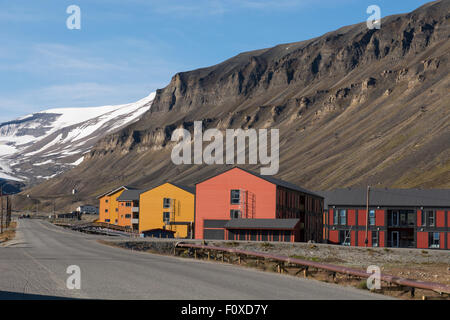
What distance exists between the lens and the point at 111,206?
482ft

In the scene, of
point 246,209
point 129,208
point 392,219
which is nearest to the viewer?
point 246,209

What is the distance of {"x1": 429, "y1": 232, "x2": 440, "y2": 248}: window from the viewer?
267ft

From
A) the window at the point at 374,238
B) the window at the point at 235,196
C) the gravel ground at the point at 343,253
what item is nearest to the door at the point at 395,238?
the window at the point at 374,238

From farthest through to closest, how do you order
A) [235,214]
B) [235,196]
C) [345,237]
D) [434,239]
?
[345,237]
[235,196]
[434,239]
[235,214]

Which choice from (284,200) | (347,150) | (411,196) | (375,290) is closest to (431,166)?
(347,150)

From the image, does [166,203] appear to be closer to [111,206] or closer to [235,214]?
[235,214]

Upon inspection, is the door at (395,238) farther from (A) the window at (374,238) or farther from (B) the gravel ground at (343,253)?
(B) the gravel ground at (343,253)

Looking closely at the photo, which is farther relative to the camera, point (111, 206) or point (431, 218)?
point (111, 206)

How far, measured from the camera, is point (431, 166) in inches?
5684

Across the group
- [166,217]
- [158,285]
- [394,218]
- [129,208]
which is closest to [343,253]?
[394,218]

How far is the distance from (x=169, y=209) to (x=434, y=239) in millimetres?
42990

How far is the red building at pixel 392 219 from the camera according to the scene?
267 feet

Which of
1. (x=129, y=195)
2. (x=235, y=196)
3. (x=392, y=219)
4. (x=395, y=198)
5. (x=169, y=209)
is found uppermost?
(x=395, y=198)

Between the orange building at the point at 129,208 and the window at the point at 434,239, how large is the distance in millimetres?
65363
